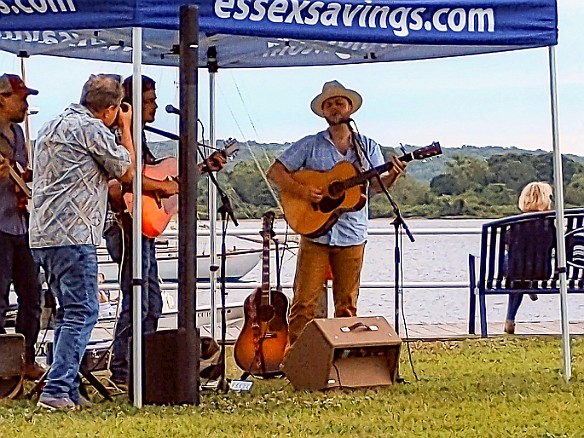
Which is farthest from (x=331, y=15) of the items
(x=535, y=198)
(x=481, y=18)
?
(x=535, y=198)

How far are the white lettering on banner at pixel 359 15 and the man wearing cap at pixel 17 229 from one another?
1084mm

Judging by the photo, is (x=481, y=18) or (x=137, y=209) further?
(x=481, y=18)

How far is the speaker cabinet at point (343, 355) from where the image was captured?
6.79 metres

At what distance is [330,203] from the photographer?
7406mm

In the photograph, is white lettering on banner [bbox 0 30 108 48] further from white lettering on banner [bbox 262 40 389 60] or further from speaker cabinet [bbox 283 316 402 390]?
speaker cabinet [bbox 283 316 402 390]

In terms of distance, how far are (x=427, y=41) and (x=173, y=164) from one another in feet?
5.59

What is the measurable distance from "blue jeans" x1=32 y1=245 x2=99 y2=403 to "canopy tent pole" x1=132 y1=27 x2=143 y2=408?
27 centimetres

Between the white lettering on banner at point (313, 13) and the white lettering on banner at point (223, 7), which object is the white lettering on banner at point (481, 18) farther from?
the white lettering on banner at point (223, 7)

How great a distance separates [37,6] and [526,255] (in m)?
4.78

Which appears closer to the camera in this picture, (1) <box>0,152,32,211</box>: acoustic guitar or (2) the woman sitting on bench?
(1) <box>0,152,32,211</box>: acoustic guitar

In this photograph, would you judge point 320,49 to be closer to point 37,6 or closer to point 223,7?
point 223,7

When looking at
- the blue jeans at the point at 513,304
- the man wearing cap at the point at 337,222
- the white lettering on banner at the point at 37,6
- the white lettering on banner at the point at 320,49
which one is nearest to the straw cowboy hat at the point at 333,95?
the man wearing cap at the point at 337,222

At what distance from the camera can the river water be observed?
33.0 ft

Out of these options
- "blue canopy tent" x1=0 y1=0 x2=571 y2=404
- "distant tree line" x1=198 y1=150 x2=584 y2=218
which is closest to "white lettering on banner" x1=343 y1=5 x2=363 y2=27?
"blue canopy tent" x1=0 y1=0 x2=571 y2=404
